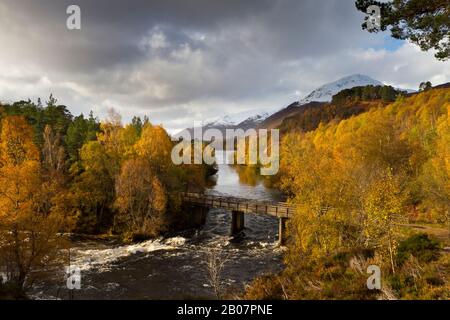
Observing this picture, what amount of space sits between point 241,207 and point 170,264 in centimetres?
1514

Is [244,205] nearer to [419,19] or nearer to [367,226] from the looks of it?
[367,226]

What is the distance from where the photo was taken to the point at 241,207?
43750 mm

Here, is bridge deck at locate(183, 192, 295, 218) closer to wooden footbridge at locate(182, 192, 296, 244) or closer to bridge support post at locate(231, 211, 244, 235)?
wooden footbridge at locate(182, 192, 296, 244)

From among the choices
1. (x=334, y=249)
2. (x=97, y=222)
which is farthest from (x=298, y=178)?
(x=97, y=222)

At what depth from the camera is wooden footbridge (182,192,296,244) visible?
39.0 meters

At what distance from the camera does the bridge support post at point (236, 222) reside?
4294cm

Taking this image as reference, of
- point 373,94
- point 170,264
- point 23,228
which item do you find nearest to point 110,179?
point 170,264

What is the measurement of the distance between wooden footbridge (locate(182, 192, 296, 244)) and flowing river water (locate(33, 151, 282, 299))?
1595mm

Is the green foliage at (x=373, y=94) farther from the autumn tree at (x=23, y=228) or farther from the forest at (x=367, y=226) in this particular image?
the autumn tree at (x=23, y=228)

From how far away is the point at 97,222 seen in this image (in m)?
42.5

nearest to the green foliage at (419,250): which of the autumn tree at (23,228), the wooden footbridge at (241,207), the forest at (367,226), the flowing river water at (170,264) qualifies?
the forest at (367,226)

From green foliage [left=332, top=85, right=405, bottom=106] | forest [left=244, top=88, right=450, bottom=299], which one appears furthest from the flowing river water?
green foliage [left=332, top=85, right=405, bottom=106]

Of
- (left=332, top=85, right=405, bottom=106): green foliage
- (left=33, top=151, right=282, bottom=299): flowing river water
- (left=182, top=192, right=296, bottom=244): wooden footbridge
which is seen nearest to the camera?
(left=33, top=151, right=282, bottom=299): flowing river water

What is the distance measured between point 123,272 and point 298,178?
1734 cm
